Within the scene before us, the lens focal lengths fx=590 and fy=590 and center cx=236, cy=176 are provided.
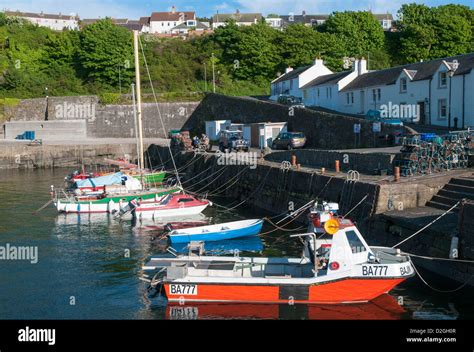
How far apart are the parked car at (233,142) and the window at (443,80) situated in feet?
47.1

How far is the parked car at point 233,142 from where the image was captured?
44.5m

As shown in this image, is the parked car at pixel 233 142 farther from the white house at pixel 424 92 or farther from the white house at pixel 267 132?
the white house at pixel 424 92

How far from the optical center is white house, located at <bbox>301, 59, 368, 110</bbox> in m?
53.2

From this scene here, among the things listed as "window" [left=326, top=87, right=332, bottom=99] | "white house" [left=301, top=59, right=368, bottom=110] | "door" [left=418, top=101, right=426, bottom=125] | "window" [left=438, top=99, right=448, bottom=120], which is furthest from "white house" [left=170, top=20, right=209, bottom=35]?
"window" [left=438, top=99, right=448, bottom=120]

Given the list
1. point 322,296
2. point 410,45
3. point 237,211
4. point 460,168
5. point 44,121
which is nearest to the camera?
A: point 322,296

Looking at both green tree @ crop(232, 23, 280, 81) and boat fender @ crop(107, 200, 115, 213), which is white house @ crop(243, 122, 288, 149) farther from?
green tree @ crop(232, 23, 280, 81)

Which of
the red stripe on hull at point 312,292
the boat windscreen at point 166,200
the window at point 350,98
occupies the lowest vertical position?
the red stripe on hull at point 312,292

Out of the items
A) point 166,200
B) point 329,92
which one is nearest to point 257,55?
point 329,92

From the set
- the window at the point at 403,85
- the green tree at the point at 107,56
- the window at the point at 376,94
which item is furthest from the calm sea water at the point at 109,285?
the green tree at the point at 107,56
